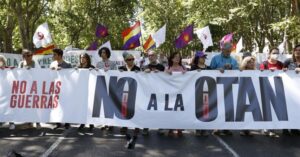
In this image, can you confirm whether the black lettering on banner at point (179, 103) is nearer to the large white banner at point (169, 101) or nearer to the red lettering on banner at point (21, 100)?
the large white banner at point (169, 101)

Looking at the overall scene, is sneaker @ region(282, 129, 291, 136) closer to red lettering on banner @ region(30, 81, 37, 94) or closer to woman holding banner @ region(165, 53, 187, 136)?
woman holding banner @ region(165, 53, 187, 136)

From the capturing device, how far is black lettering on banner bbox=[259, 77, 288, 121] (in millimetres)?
9344

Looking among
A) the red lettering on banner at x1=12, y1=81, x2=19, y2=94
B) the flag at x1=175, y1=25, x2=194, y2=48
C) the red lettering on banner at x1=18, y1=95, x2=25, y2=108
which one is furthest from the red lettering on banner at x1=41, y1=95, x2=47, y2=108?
the flag at x1=175, y1=25, x2=194, y2=48

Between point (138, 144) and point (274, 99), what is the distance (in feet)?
8.60

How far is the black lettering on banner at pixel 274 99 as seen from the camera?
9344 millimetres


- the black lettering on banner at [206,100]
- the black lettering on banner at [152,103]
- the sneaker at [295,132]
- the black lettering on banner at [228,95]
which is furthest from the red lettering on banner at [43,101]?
the sneaker at [295,132]

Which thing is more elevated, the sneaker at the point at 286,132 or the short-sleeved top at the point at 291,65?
the short-sleeved top at the point at 291,65

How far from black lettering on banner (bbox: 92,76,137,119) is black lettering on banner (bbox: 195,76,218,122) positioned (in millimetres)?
1166

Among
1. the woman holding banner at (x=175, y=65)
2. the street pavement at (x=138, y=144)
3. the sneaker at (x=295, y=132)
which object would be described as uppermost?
the woman holding banner at (x=175, y=65)

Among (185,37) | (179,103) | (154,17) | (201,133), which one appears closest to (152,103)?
(179,103)

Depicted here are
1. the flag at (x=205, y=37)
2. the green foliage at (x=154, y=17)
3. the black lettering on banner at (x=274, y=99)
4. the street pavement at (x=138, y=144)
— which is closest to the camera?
the street pavement at (x=138, y=144)

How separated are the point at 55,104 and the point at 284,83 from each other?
422cm

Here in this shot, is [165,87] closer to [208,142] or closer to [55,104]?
[208,142]

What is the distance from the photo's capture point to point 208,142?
9062mm
